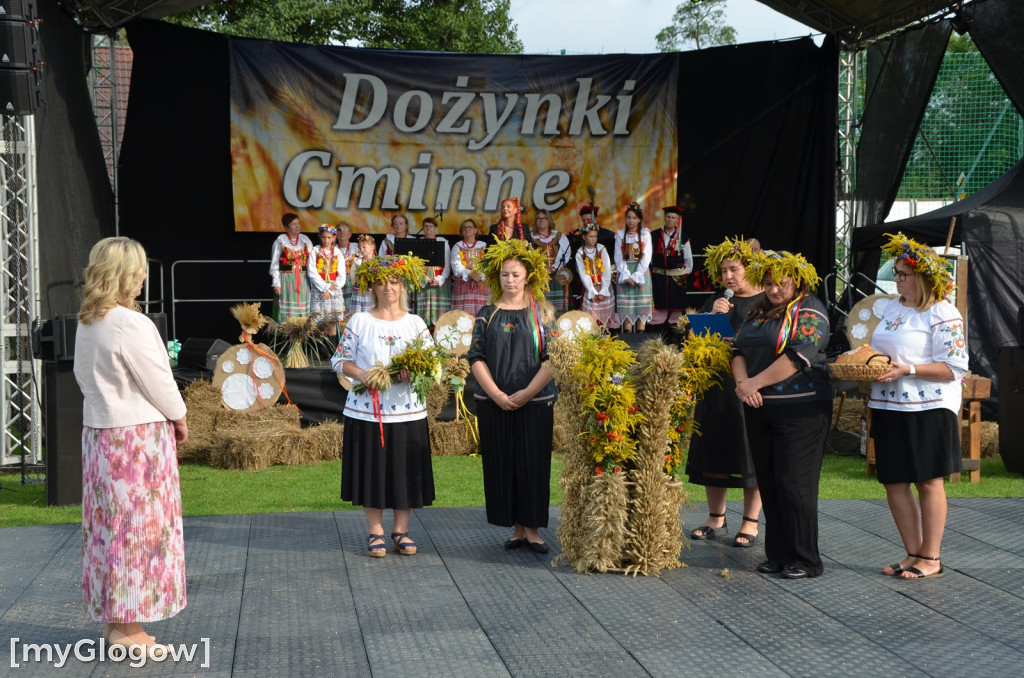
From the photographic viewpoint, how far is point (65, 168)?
387 inches

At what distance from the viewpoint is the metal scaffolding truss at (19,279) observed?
25.7 feet

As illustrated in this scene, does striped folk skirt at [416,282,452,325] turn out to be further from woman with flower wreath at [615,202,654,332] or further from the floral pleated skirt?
the floral pleated skirt

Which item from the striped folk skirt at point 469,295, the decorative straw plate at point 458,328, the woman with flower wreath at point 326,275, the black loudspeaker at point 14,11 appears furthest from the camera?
the striped folk skirt at point 469,295

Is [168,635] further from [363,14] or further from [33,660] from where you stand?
[363,14]

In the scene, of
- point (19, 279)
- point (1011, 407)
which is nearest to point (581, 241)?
point (1011, 407)

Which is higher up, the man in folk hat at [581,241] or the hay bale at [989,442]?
the man in folk hat at [581,241]

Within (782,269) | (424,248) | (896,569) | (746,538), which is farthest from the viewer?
(424,248)

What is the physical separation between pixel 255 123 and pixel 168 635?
10.0m

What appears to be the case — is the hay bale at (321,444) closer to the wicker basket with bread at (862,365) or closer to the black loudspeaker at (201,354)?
the black loudspeaker at (201,354)

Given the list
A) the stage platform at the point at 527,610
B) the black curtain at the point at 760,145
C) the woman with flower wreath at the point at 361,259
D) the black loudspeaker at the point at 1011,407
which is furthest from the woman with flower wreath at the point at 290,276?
the black loudspeaker at the point at 1011,407

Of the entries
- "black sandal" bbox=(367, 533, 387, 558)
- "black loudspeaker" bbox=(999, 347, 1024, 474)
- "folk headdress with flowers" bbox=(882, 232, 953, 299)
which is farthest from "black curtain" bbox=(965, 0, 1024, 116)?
"black sandal" bbox=(367, 533, 387, 558)

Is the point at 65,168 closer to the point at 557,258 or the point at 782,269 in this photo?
the point at 557,258

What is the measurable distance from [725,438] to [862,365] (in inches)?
39.2

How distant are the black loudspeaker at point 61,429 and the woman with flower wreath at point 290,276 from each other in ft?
17.9
